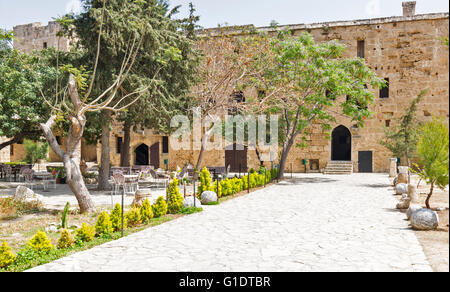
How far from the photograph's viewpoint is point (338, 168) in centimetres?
2591

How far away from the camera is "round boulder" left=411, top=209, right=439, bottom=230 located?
7.39 m

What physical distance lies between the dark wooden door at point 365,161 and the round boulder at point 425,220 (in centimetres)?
1934

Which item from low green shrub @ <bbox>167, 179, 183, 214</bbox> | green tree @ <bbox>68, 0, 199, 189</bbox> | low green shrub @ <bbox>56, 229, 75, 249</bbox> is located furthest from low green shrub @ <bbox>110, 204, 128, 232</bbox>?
green tree @ <bbox>68, 0, 199, 189</bbox>

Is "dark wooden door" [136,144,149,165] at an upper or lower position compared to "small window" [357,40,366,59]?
Result: lower

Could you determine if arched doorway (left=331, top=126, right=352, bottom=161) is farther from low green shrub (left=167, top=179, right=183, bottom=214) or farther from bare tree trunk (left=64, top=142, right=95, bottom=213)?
bare tree trunk (left=64, top=142, right=95, bottom=213)

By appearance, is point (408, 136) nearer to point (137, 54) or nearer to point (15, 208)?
point (137, 54)

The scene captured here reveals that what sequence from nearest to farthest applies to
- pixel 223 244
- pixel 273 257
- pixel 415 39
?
pixel 273 257, pixel 223 244, pixel 415 39

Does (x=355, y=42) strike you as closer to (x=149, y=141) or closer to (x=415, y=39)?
(x=415, y=39)

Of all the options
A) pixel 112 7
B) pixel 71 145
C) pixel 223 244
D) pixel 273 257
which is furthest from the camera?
pixel 112 7

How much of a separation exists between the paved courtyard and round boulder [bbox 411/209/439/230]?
0.81 ft

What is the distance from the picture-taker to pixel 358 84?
19.4 meters

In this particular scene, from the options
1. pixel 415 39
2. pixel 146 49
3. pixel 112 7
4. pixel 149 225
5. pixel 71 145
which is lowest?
pixel 149 225
